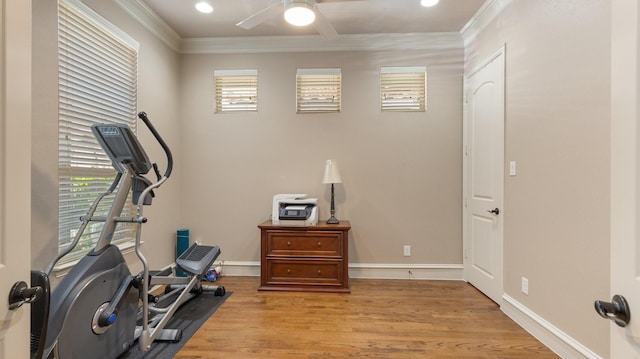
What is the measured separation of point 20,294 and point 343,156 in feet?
10.5

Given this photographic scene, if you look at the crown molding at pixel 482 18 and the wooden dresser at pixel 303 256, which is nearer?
the crown molding at pixel 482 18

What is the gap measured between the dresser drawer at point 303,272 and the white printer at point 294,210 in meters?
0.42

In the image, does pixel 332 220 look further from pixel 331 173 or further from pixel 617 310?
pixel 617 310

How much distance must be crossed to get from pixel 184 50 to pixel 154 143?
1.38m

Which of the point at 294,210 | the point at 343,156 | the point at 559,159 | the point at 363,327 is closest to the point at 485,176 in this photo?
the point at 559,159

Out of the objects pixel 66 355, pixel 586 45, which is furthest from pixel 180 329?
pixel 586 45

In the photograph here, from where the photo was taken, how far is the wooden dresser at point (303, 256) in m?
3.27

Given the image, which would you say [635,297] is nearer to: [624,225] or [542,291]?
[624,225]

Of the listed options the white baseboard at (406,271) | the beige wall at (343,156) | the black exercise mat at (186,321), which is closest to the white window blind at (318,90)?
the beige wall at (343,156)

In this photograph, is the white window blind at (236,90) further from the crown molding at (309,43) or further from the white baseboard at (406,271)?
the white baseboard at (406,271)

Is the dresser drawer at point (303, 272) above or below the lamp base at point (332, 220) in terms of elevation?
below

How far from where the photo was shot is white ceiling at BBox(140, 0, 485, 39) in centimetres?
297

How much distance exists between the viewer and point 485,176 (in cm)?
310

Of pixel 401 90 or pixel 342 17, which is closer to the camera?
pixel 342 17
